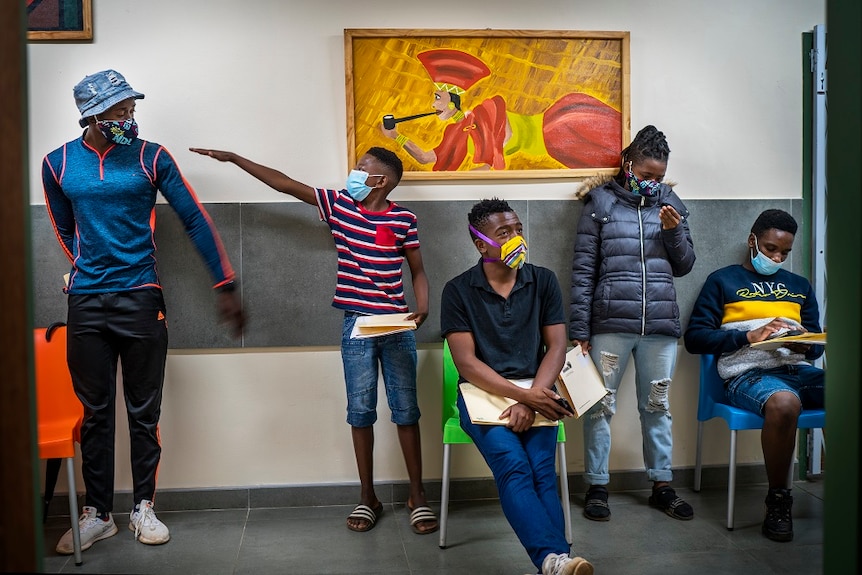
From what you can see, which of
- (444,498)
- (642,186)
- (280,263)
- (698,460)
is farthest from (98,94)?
(698,460)

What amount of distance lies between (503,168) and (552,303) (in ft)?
2.79

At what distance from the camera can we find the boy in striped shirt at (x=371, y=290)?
3328 mm

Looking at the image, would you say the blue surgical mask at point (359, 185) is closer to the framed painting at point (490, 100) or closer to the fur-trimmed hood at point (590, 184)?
the framed painting at point (490, 100)

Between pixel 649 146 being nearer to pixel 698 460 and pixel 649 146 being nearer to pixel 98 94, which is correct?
pixel 698 460

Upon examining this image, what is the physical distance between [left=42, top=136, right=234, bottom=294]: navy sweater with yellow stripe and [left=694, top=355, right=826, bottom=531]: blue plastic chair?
215 centimetres

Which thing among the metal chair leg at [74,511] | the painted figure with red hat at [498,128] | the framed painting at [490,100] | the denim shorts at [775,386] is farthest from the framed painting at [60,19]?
the denim shorts at [775,386]

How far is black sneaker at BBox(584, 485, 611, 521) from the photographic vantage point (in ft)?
11.2

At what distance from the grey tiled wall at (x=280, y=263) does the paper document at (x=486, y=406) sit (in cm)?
75

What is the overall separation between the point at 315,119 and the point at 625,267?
1545 mm

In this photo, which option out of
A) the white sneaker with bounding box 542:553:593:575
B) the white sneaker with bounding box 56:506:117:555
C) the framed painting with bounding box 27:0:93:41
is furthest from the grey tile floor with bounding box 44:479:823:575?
the framed painting with bounding box 27:0:93:41

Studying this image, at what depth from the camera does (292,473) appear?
143 inches

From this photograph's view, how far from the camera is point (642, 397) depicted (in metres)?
3.56

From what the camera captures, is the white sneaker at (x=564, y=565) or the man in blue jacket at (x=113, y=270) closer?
the white sneaker at (x=564, y=565)

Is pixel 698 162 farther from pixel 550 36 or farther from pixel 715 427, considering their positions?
pixel 715 427
